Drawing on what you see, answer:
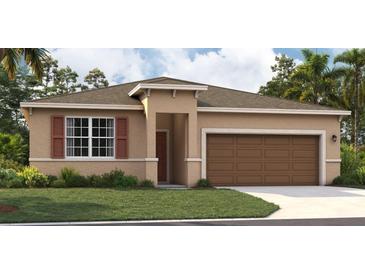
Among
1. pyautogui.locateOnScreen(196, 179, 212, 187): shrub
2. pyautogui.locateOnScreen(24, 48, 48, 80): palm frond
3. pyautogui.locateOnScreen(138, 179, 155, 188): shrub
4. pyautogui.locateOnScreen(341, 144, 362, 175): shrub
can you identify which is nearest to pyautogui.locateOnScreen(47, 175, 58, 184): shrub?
pyautogui.locateOnScreen(138, 179, 155, 188): shrub

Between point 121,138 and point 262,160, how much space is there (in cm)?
529

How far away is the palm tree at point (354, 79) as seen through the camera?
3133cm

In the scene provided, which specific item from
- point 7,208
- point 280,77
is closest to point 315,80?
point 280,77

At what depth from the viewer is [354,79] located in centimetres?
3186

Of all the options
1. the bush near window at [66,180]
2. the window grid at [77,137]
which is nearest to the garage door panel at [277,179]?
the bush near window at [66,180]

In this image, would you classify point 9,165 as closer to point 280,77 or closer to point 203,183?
point 203,183

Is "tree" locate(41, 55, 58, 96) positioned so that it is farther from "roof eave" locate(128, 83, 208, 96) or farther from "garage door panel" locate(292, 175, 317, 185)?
"garage door panel" locate(292, 175, 317, 185)

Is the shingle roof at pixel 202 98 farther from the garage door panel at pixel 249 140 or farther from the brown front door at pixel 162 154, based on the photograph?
the brown front door at pixel 162 154

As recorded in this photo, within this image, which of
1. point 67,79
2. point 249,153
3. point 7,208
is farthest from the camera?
point 67,79

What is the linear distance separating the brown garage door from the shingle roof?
3.96ft

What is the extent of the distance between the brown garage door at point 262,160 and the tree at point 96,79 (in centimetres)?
1716

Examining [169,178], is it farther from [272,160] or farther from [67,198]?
[67,198]
